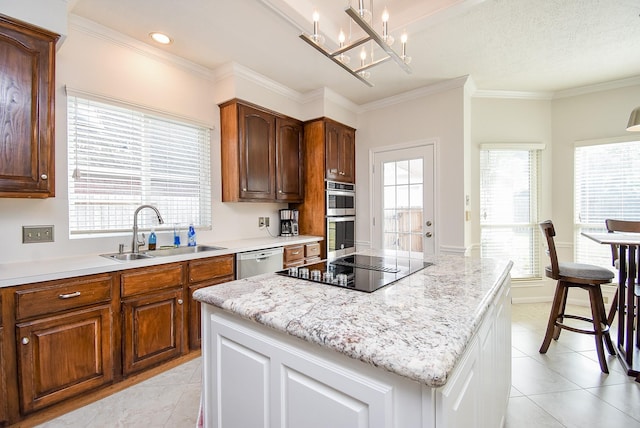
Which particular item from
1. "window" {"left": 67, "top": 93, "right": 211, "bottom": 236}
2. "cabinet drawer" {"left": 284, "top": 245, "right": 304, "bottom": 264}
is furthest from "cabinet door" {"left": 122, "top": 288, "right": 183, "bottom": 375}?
"cabinet drawer" {"left": 284, "top": 245, "right": 304, "bottom": 264}

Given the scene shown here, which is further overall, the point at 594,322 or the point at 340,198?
the point at 340,198

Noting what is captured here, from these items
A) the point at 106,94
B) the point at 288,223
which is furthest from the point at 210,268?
the point at 106,94

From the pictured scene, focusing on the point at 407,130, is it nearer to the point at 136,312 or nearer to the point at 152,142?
the point at 152,142

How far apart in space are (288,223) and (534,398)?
287cm

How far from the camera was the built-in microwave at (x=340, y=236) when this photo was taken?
3705 millimetres

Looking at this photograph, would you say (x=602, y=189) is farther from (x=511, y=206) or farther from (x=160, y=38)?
(x=160, y=38)

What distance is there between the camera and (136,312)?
2.02 meters

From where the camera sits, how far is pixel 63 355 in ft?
5.62

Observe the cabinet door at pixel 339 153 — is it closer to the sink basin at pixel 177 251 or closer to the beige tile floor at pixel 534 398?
the sink basin at pixel 177 251

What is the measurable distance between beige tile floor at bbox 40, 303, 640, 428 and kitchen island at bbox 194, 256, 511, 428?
76 cm

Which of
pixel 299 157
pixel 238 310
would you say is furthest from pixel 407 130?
pixel 238 310

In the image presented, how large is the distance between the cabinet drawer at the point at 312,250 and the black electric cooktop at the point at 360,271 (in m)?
1.62

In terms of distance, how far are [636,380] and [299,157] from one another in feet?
12.0

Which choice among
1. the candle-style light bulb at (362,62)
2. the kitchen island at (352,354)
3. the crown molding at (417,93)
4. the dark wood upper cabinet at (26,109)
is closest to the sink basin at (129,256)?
the dark wood upper cabinet at (26,109)
